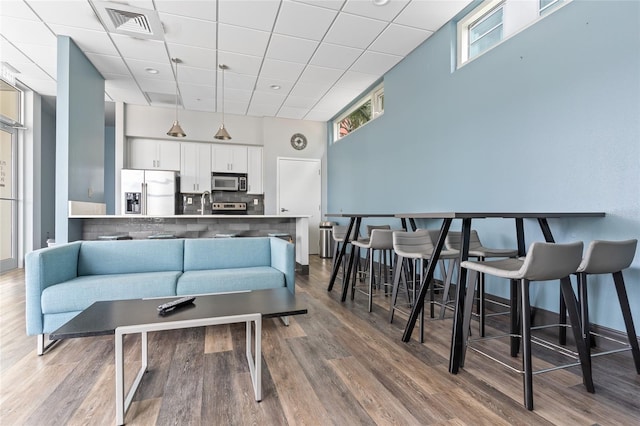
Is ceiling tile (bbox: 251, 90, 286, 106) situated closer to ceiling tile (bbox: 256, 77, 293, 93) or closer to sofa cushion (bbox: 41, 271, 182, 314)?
ceiling tile (bbox: 256, 77, 293, 93)

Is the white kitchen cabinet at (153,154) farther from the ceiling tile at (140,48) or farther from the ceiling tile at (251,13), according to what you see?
the ceiling tile at (251,13)

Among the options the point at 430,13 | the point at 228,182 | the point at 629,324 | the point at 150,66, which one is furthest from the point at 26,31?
the point at 629,324

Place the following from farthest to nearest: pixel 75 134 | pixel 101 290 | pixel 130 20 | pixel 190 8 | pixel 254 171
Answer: pixel 254 171 < pixel 75 134 < pixel 130 20 < pixel 190 8 < pixel 101 290

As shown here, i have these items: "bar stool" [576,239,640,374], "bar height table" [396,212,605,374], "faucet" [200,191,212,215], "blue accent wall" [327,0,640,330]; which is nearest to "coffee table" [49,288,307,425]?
"bar height table" [396,212,605,374]

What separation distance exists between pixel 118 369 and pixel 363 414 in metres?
1.15

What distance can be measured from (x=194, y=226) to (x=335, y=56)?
3143mm

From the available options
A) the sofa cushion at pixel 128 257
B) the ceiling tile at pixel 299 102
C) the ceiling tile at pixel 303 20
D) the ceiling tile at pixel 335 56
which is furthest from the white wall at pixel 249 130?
the sofa cushion at pixel 128 257

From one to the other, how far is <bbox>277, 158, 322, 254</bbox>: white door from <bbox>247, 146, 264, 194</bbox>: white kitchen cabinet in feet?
1.55

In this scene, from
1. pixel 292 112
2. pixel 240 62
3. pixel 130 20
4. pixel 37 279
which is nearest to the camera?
pixel 37 279

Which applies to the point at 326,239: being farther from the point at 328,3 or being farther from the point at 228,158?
the point at 328,3

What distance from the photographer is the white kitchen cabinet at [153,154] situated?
20.8 feet

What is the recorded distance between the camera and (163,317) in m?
1.59

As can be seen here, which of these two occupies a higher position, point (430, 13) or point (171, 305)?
point (430, 13)

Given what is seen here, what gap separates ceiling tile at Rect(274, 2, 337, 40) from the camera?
327 centimetres
